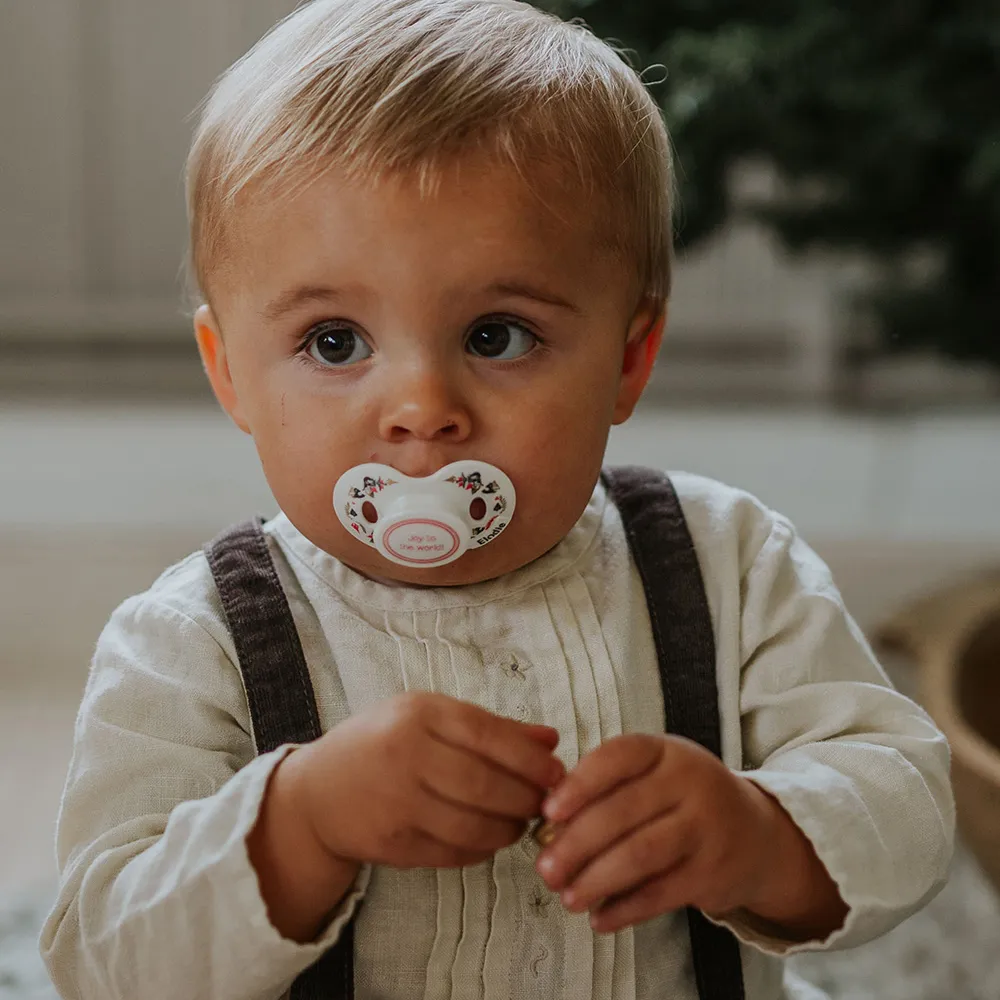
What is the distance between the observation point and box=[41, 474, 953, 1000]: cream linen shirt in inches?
23.4

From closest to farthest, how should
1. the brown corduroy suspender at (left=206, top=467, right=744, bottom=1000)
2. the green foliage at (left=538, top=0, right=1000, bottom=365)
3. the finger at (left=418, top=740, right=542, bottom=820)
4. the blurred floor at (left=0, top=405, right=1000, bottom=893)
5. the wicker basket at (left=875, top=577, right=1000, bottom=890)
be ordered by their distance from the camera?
1. the finger at (left=418, top=740, right=542, bottom=820)
2. the brown corduroy suspender at (left=206, top=467, right=744, bottom=1000)
3. the wicker basket at (left=875, top=577, right=1000, bottom=890)
4. the green foliage at (left=538, top=0, right=1000, bottom=365)
5. the blurred floor at (left=0, top=405, right=1000, bottom=893)

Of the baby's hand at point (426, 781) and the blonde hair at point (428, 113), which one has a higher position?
the blonde hair at point (428, 113)

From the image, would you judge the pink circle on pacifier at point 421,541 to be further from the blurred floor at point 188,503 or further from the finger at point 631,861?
the blurred floor at point 188,503

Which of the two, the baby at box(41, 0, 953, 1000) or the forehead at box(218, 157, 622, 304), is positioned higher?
the forehead at box(218, 157, 622, 304)

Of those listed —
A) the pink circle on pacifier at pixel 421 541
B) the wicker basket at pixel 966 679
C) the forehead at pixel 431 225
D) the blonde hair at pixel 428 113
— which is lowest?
the wicker basket at pixel 966 679

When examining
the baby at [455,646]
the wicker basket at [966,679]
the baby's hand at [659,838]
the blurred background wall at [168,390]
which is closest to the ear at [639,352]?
the baby at [455,646]

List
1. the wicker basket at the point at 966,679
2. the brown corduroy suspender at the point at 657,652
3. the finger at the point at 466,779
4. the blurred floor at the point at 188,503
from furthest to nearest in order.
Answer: the blurred floor at the point at 188,503, the wicker basket at the point at 966,679, the brown corduroy suspender at the point at 657,652, the finger at the point at 466,779

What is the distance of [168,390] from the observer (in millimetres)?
2215

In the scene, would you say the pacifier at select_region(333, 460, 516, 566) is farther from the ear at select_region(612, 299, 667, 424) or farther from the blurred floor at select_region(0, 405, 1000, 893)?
the blurred floor at select_region(0, 405, 1000, 893)

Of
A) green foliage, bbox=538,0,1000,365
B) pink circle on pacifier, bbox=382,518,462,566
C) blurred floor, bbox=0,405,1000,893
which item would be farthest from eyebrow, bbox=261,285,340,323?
blurred floor, bbox=0,405,1000,893

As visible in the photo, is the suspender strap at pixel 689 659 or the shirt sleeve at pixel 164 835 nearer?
the shirt sleeve at pixel 164 835

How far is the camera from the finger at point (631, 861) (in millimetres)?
564

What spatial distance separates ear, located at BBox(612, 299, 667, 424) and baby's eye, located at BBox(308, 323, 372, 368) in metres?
0.15

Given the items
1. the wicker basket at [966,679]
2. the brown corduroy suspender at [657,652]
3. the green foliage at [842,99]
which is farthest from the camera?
the green foliage at [842,99]
